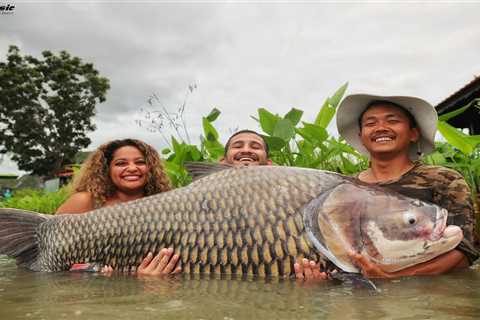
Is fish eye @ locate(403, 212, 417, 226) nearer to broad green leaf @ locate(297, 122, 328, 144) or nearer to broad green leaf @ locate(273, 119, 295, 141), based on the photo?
broad green leaf @ locate(297, 122, 328, 144)

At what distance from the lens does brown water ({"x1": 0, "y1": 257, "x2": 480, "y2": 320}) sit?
6.20ft

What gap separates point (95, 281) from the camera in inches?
113

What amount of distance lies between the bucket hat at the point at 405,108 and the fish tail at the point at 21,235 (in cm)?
238

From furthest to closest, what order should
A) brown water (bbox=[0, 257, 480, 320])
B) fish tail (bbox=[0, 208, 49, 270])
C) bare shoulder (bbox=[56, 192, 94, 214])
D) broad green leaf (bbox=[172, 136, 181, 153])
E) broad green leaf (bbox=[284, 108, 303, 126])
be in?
1. broad green leaf (bbox=[172, 136, 181, 153])
2. broad green leaf (bbox=[284, 108, 303, 126])
3. bare shoulder (bbox=[56, 192, 94, 214])
4. fish tail (bbox=[0, 208, 49, 270])
5. brown water (bbox=[0, 257, 480, 320])

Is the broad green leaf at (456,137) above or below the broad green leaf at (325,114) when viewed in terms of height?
below

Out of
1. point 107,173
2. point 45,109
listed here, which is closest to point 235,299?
point 107,173

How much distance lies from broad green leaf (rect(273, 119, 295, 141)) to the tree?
23.6 metres

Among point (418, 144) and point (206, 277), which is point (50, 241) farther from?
point (418, 144)

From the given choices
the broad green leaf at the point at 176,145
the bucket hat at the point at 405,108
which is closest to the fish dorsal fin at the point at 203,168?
the bucket hat at the point at 405,108

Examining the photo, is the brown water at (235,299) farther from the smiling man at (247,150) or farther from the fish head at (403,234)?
the smiling man at (247,150)

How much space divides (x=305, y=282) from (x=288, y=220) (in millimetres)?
370

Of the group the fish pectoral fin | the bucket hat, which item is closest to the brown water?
the fish pectoral fin

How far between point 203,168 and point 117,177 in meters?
1.37

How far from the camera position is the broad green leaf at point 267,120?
5.58 meters
